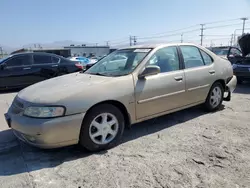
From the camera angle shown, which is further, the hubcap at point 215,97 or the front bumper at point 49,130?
the hubcap at point 215,97

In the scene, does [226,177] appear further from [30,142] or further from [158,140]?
[30,142]

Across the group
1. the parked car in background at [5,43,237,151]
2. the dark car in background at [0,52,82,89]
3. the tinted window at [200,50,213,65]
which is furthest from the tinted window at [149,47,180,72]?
the dark car in background at [0,52,82,89]

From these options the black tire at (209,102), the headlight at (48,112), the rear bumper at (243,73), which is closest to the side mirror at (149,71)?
the headlight at (48,112)

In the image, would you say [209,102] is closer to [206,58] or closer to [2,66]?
[206,58]

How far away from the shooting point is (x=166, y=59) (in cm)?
426

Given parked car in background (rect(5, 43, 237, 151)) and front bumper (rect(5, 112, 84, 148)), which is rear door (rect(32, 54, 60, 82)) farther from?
front bumper (rect(5, 112, 84, 148))

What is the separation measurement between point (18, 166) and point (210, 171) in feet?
7.88

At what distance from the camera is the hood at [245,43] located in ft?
32.9

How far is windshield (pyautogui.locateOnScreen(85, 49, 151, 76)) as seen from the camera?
3.92m

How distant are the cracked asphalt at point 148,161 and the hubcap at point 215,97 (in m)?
0.83

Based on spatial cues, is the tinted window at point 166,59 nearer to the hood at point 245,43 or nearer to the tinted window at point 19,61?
the tinted window at point 19,61

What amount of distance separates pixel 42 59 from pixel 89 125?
655 centimetres

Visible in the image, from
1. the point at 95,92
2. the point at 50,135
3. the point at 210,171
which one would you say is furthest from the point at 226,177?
the point at 50,135

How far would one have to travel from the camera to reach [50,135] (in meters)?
2.98
